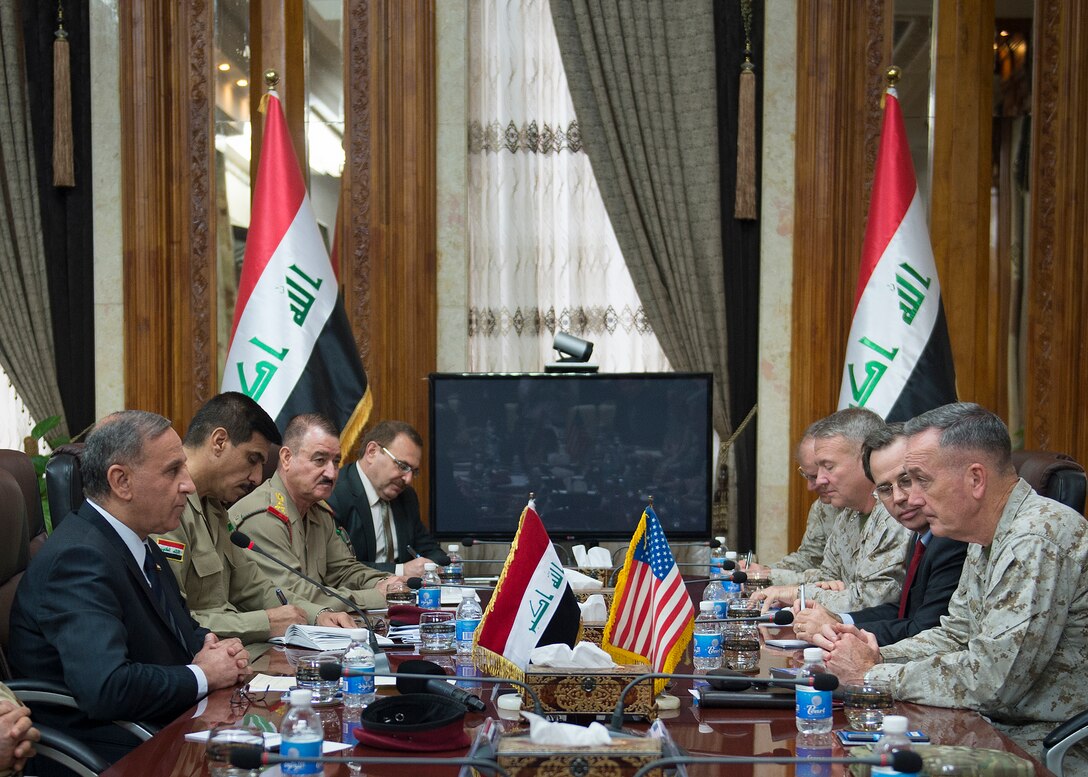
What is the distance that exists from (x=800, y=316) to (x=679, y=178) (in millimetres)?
894

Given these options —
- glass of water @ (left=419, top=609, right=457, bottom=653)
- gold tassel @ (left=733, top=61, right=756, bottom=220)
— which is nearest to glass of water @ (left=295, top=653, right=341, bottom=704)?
glass of water @ (left=419, top=609, right=457, bottom=653)

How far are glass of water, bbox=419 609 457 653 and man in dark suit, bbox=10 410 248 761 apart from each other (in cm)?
48

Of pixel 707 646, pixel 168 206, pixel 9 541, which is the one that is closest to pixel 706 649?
pixel 707 646

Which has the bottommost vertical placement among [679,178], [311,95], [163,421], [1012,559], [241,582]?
[241,582]

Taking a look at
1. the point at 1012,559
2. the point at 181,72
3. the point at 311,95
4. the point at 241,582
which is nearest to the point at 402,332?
the point at 311,95

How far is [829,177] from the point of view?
227 inches

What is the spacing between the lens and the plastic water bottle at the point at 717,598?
3000mm

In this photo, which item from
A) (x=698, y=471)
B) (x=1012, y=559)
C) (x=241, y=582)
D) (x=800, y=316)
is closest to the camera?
(x=1012, y=559)

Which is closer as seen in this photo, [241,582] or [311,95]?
[241,582]

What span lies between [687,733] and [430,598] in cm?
157

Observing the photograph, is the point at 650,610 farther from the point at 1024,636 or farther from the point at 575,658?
the point at 1024,636

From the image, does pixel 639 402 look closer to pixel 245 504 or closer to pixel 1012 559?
pixel 245 504

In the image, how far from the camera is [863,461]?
12.3 ft

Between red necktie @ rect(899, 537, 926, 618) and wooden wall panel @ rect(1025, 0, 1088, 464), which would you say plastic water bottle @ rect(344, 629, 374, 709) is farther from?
wooden wall panel @ rect(1025, 0, 1088, 464)
